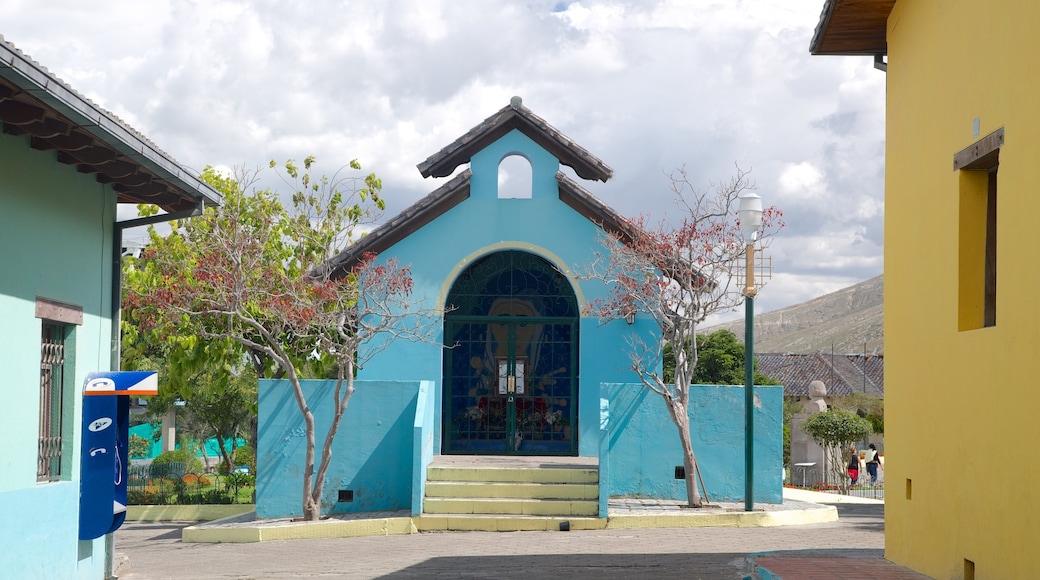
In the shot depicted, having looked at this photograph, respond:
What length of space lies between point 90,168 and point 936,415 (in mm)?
8273

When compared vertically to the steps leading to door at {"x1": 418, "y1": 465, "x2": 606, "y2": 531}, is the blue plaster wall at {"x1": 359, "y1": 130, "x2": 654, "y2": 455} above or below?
above

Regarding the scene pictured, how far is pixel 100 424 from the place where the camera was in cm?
1159

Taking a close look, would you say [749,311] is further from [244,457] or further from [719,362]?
[719,362]

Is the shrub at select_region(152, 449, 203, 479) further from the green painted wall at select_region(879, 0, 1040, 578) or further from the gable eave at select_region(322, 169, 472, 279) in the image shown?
the green painted wall at select_region(879, 0, 1040, 578)

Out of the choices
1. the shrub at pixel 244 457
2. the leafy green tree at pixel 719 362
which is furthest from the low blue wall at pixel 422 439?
the leafy green tree at pixel 719 362

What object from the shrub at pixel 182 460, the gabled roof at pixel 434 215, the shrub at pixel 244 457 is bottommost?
the shrub at pixel 244 457

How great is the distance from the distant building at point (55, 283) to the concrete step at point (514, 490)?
6215 millimetres

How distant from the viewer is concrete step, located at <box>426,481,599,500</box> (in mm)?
17422

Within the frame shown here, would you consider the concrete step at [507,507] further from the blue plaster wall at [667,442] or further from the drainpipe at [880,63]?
the drainpipe at [880,63]

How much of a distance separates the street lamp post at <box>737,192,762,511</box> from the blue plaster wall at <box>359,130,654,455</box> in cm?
258

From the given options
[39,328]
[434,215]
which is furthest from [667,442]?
[39,328]

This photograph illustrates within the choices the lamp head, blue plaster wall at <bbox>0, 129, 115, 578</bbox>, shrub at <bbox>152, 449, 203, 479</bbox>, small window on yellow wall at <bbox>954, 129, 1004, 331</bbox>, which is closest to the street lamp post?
the lamp head

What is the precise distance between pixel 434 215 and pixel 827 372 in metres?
50.9

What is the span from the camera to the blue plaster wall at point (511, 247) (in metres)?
19.7
